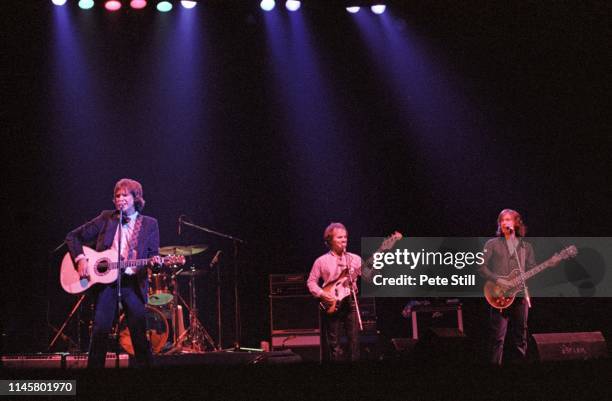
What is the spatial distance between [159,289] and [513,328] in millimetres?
4532

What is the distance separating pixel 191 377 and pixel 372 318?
6.64m

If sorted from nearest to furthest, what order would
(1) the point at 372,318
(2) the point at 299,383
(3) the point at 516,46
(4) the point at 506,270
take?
1. (2) the point at 299,383
2. (4) the point at 506,270
3. (1) the point at 372,318
4. (3) the point at 516,46

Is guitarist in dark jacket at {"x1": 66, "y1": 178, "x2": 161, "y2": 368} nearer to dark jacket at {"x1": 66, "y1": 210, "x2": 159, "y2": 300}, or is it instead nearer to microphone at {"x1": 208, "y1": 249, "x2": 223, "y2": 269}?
dark jacket at {"x1": 66, "y1": 210, "x2": 159, "y2": 300}

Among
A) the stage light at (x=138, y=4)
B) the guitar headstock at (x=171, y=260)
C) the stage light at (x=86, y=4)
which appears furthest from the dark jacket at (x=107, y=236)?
the stage light at (x=86, y=4)

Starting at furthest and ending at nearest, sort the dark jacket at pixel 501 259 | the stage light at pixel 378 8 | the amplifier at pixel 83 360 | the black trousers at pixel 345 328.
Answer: the stage light at pixel 378 8 → the amplifier at pixel 83 360 → the dark jacket at pixel 501 259 → the black trousers at pixel 345 328

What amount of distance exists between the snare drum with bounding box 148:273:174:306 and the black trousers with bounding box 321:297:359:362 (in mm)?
2682

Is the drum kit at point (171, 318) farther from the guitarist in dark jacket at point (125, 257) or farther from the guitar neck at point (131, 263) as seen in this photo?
the guitar neck at point (131, 263)

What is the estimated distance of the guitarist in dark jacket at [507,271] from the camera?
746 centimetres

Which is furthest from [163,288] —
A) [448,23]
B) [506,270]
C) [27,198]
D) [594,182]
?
[594,182]

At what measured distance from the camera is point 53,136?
387 inches

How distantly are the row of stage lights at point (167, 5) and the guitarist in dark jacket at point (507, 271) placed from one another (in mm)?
3812

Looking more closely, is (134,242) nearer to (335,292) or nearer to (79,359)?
(335,292)

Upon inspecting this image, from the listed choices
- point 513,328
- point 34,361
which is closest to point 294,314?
point 513,328

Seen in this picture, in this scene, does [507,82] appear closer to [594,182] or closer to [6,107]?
[594,182]
